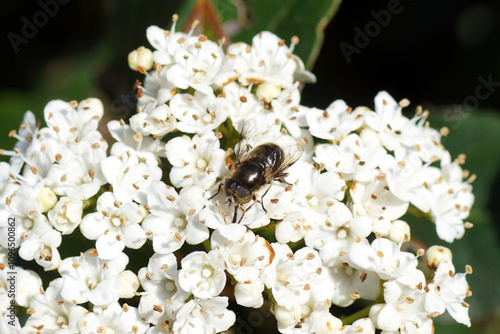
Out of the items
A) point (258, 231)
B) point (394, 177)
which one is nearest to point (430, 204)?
point (394, 177)

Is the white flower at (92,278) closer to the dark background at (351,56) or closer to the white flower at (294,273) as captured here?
the white flower at (294,273)

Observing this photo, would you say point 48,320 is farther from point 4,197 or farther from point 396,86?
point 396,86

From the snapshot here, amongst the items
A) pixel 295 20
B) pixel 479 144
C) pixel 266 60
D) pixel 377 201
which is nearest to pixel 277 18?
pixel 295 20

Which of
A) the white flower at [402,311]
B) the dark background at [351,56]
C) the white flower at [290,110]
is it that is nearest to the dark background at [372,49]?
the dark background at [351,56]

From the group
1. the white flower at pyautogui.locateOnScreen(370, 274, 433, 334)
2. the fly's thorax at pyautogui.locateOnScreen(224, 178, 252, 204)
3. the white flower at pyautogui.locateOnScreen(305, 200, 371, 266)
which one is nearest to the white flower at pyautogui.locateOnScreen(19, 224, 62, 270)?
the fly's thorax at pyautogui.locateOnScreen(224, 178, 252, 204)

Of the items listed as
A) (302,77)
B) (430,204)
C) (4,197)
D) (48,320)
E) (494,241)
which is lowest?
(494,241)

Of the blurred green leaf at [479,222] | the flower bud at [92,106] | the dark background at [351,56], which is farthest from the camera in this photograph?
the dark background at [351,56]

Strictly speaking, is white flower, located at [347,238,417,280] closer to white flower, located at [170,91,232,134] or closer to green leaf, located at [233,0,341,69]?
white flower, located at [170,91,232,134]
